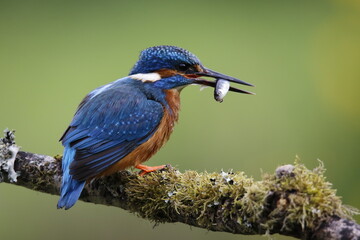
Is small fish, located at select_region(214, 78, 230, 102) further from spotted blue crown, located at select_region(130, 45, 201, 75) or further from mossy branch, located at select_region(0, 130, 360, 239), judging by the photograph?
mossy branch, located at select_region(0, 130, 360, 239)

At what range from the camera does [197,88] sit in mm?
4566

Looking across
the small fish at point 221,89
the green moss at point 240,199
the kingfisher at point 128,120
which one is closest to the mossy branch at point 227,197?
the green moss at point 240,199

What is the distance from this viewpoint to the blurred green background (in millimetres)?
4039

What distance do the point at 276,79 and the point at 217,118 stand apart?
57 cm

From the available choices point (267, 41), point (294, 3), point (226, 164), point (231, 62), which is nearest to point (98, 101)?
point (226, 164)

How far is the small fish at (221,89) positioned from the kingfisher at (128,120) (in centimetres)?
6

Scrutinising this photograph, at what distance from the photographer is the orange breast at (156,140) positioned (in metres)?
3.00

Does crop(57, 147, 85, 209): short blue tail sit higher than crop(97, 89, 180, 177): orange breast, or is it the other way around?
crop(97, 89, 180, 177): orange breast

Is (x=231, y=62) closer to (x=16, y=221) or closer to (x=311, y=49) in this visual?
(x=311, y=49)

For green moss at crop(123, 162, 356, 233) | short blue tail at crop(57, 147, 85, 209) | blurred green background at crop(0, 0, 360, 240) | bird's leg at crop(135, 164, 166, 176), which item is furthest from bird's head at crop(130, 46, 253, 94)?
short blue tail at crop(57, 147, 85, 209)

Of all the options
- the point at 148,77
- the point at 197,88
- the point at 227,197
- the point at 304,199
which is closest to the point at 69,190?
the point at 227,197

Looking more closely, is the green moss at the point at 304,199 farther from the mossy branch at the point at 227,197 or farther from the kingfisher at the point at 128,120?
the kingfisher at the point at 128,120

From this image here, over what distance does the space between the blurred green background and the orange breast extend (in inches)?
21.5

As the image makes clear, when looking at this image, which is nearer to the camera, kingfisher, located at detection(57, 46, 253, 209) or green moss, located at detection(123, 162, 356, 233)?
green moss, located at detection(123, 162, 356, 233)
